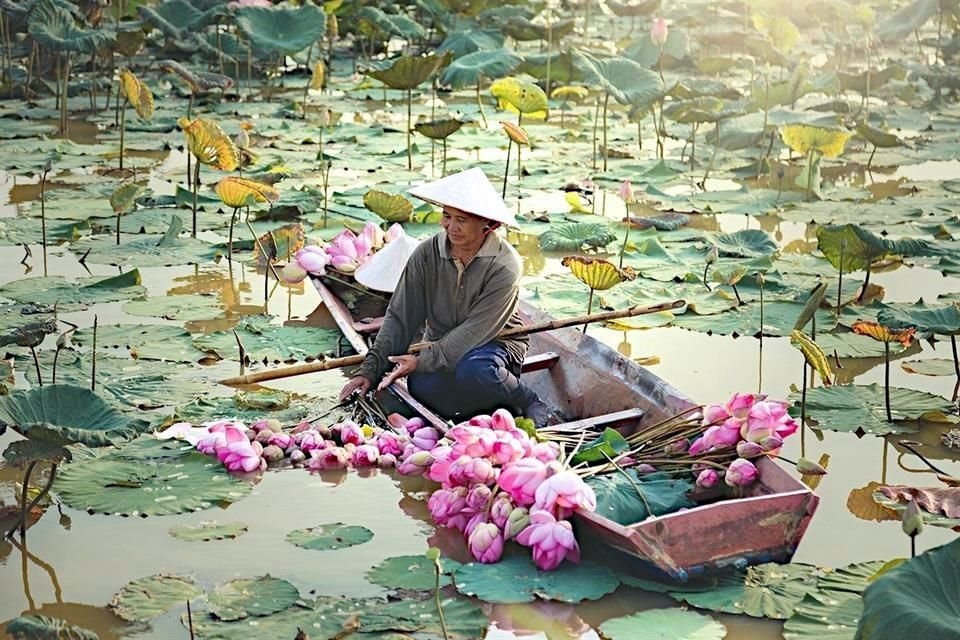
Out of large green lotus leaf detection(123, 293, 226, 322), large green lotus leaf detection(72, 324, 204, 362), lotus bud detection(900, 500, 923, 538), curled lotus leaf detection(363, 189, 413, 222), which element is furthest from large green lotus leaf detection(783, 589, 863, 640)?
curled lotus leaf detection(363, 189, 413, 222)

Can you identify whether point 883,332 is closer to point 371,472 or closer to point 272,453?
point 371,472

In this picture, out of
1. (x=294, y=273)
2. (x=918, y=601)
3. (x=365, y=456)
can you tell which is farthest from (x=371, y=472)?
(x=918, y=601)

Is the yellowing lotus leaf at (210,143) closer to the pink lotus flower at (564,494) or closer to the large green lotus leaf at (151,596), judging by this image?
the large green lotus leaf at (151,596)

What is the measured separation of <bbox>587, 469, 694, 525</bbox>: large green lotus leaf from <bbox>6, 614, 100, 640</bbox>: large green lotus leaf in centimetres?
135

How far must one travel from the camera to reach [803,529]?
3605 mm

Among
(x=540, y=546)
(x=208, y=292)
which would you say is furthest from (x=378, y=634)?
(x=208, y=292)

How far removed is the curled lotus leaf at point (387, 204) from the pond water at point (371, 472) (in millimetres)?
301

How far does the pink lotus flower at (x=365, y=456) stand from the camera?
4.32m

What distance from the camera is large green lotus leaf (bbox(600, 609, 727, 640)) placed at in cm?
329

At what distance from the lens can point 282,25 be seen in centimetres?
1034

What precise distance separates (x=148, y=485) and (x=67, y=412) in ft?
1.73

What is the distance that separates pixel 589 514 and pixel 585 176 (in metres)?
5.05

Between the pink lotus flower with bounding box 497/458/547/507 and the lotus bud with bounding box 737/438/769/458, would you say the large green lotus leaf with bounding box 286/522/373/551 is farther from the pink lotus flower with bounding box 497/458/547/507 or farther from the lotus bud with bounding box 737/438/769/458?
the lotus bud with bounding box 737/438/769/458

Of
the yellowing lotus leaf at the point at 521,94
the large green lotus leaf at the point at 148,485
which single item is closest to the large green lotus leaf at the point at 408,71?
the yellowing lotus leaf at the point at 521,94
